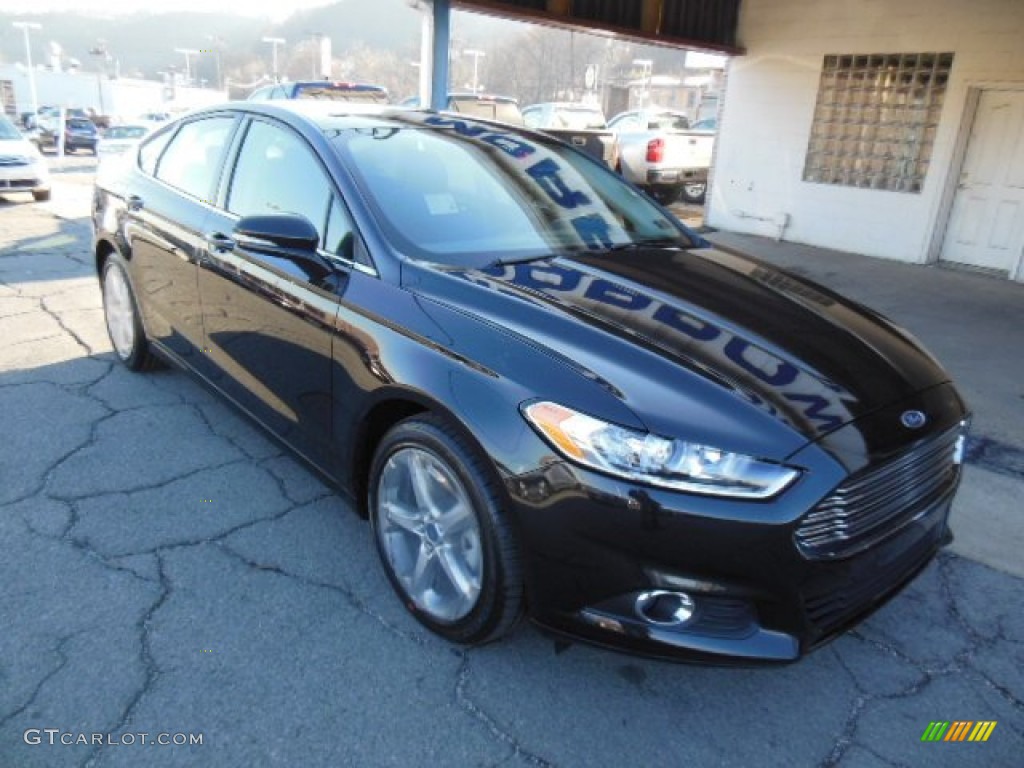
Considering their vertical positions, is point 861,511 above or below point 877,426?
below

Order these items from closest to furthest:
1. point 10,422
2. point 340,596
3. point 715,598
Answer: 1. point 715,598
2. point 340,596
3. point 10,422

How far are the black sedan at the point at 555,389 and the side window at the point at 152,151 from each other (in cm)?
82

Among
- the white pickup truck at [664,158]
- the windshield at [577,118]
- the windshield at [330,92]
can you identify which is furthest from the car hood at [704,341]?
the windshield at [577,118]

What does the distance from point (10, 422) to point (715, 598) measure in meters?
3.59

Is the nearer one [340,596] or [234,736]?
[234,736]

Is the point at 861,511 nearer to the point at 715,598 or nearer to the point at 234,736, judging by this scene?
the point at 715,598

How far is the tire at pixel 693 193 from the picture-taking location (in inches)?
559

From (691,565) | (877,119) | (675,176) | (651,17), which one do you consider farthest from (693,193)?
(691,565)

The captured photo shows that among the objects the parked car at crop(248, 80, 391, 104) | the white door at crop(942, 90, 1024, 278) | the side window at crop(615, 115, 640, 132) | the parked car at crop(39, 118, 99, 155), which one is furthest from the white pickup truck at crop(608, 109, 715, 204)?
the parked car at crop(39, 118, 99, 155)

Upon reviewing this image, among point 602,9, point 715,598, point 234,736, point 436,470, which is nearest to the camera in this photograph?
point 715,598

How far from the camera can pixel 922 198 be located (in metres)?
9.11

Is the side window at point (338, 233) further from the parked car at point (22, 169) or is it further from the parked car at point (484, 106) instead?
the parked car at point (22, 169)

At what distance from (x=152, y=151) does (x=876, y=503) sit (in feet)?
13.1

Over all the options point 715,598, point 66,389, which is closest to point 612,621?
point 715,598
